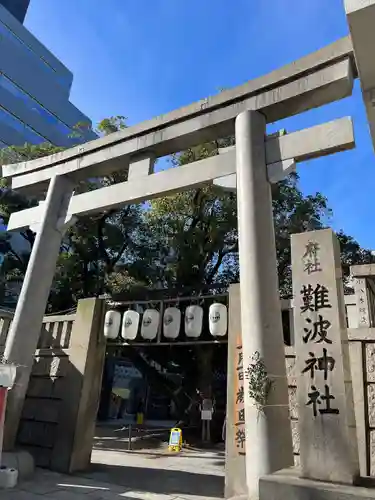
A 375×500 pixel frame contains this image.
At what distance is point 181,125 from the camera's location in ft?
22.9

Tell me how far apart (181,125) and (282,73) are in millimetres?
1909

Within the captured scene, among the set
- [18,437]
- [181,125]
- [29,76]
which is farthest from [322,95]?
[29,76]

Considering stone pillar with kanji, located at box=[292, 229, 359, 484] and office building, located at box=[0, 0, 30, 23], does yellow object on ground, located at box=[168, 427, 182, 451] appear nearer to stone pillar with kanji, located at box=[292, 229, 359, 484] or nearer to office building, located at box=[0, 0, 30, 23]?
stone pillar with kanji, located at box=[292, 229, 359, 484]

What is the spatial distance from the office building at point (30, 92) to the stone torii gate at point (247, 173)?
21.3 metres

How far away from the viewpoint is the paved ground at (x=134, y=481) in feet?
17.4

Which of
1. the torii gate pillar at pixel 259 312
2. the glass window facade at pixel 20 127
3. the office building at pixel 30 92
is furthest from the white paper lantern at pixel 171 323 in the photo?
the glass window facade at pixel 20 127

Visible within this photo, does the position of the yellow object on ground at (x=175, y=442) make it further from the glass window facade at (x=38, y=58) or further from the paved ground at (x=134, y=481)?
the glass window facade at (x=38, y=58)

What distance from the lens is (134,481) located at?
645cm

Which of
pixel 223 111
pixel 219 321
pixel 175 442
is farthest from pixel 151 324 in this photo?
pixel 175 442

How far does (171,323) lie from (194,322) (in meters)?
0.48

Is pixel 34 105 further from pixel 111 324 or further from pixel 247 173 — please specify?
pixel 247 173

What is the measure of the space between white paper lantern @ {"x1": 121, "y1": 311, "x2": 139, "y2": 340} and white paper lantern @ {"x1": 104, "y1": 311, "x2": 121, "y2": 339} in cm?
16

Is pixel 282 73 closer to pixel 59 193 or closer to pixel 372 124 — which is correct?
pixel 372 124

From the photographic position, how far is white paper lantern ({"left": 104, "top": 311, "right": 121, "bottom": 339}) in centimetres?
786
